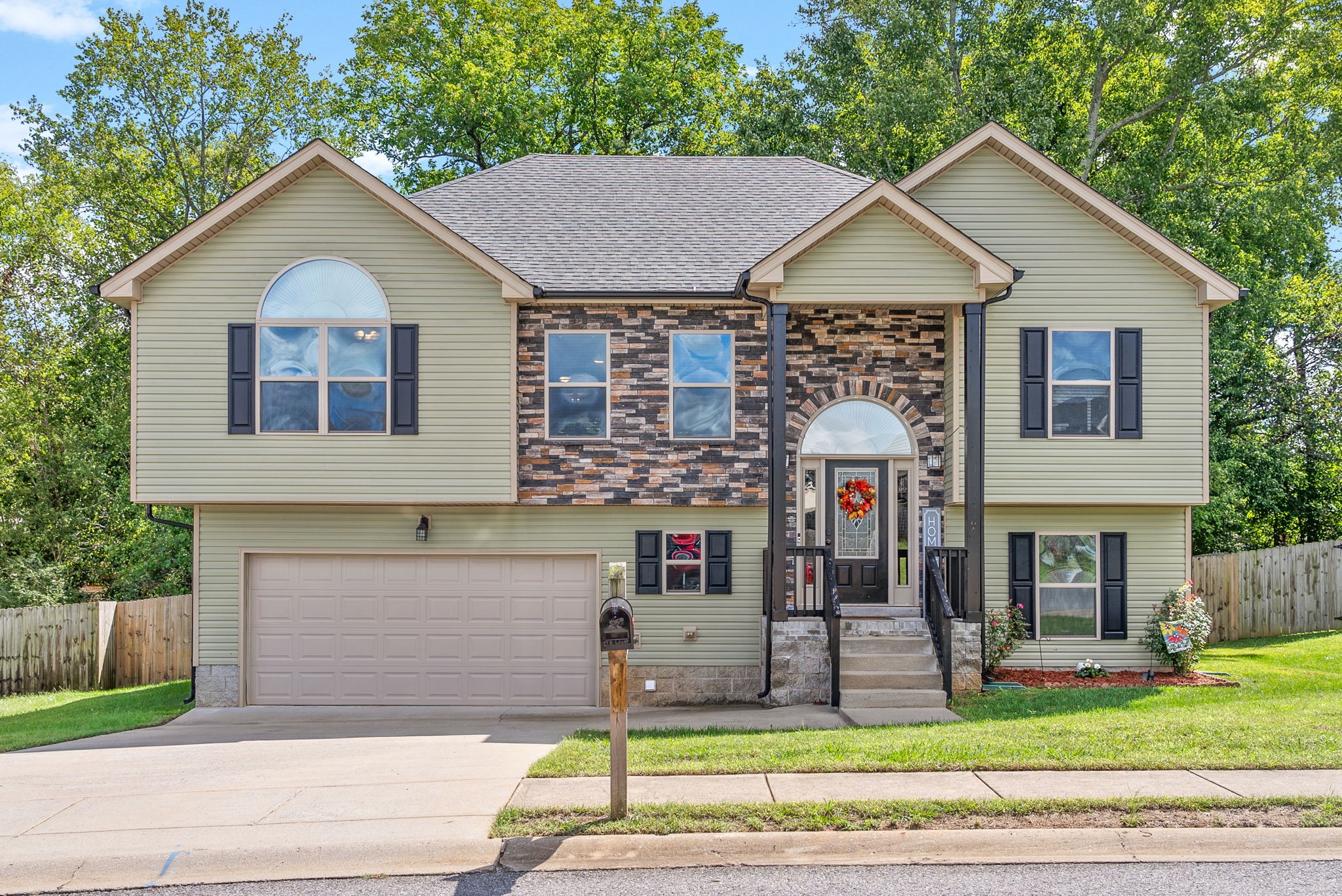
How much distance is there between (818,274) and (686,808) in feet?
24.8

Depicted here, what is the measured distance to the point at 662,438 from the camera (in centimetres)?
1370

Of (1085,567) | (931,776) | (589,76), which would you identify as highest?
(589,76)

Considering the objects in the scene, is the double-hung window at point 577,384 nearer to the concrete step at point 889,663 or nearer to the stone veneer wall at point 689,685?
the stone veneer wall at point 689,685

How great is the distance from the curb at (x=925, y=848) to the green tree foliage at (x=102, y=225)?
20379 millimetres

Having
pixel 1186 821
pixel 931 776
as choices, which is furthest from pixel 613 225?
pixel 1186 821

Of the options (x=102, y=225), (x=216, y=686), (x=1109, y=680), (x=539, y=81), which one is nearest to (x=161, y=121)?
(x=102, y=225)

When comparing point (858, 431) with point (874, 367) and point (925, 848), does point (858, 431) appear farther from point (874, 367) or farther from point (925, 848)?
point (925, 848)

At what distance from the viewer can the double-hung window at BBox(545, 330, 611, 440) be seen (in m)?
13.7

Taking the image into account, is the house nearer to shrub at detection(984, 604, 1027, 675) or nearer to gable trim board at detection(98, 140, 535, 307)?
gable trim board at detection(98, 140, 535, 307)

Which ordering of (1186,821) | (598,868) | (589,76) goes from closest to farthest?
1. (598,868)
2. (1186,821)
3. (589,76)

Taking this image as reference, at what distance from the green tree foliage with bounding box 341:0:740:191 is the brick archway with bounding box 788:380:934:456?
1682cm

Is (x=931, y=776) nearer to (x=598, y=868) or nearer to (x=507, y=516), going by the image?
(x=598, y=868)

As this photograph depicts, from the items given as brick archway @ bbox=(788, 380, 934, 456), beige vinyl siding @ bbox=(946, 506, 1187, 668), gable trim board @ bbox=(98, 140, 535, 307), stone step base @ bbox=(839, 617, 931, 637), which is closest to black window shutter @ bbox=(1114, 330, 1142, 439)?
beige vinyl siding @ bbox=(946, 506, 1187, 668)

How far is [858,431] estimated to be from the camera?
14.0 metres
